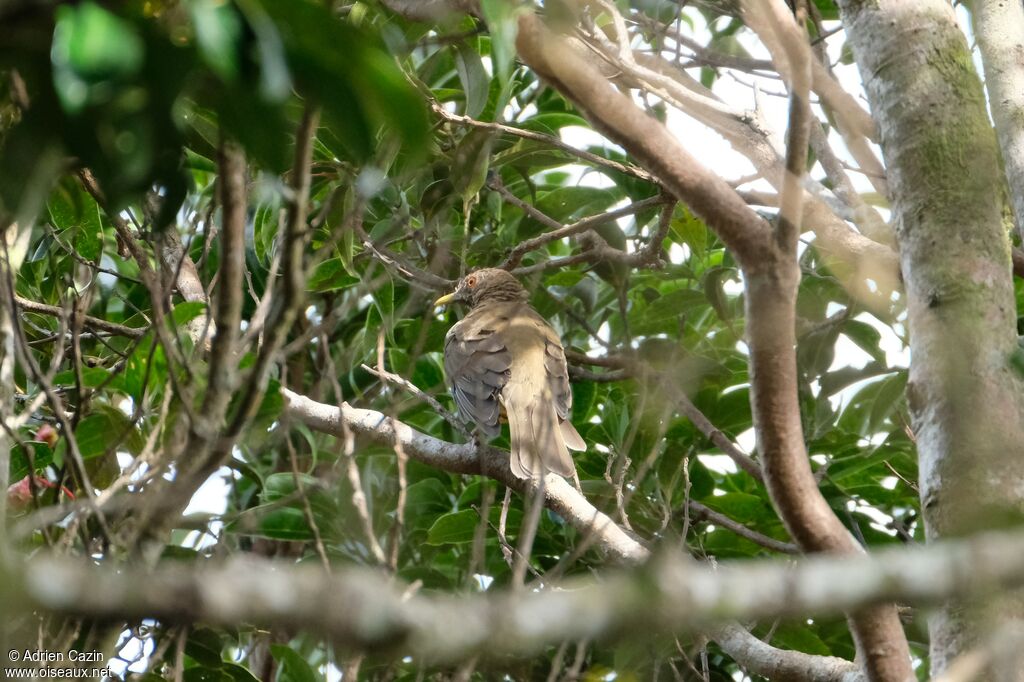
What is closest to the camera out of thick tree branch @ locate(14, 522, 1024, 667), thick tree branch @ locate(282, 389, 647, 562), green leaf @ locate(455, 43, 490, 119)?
thick tree branch @ locate(14, 522, 1024, 667)

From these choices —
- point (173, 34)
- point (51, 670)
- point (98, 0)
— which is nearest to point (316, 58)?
point (98, 0)

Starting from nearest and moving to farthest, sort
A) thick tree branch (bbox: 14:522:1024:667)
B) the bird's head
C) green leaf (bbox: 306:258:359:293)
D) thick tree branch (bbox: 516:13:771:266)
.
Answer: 1. thick tree branch (bbox: 14:522:1024:667)
2. thick tree branch (bbox: 516:13:771:266)
3. green leaf (bbox: 306:258:359:293)
4. the bird's head

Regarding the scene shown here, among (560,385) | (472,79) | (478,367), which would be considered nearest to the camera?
(472,79)

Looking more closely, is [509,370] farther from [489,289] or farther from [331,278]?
[331,278]

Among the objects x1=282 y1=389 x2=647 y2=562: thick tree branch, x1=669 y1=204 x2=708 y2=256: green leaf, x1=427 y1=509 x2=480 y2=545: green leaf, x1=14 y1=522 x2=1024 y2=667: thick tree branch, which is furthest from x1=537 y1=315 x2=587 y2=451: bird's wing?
x1=14 y1=522 x2=1024 y2=667: thick tree branch

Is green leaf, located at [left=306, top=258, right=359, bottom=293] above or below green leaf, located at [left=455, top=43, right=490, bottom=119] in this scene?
below

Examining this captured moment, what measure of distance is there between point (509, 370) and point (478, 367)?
0.72ft

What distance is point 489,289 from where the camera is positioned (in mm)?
7043

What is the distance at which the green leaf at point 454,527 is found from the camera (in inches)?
172

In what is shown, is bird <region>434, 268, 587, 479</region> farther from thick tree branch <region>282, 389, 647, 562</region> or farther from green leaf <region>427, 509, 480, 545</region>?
green leaf <region>427, 509, 480, 545</region>

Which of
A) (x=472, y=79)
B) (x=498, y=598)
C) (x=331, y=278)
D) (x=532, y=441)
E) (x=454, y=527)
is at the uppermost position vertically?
(x=472, y=79)

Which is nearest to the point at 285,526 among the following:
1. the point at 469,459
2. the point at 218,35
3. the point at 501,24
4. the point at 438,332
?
the point at 469,459

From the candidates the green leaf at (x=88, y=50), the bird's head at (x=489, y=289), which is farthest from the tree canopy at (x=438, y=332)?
the bird's head at (x=489, y=289)

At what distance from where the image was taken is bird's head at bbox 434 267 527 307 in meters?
6.77
